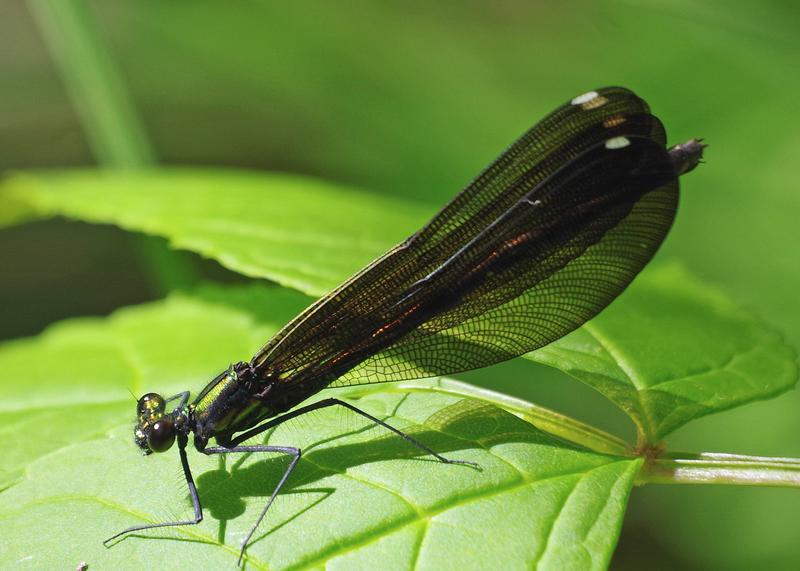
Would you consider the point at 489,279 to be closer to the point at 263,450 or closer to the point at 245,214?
the point at 263,450

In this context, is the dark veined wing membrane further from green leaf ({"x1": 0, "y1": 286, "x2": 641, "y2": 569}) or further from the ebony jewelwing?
green leaf ({"x1": 0, "y1": 286, "x2": 641, "y2": 569})

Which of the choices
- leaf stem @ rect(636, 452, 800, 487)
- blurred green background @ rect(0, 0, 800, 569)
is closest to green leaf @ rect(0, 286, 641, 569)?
leaf stem @ rect(636, 452, 800, 487)

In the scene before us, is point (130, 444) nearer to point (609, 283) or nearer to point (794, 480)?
point (609, 283)

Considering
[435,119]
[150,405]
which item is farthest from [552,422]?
[435,119]

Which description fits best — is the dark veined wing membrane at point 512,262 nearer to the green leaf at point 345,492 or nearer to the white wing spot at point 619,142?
the white wing spot at point 619,142

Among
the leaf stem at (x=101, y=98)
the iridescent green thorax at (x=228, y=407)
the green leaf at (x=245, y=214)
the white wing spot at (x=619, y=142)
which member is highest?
the leaf stem at (x=101, y=98)

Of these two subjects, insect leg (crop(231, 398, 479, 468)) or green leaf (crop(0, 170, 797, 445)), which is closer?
insect leg (crop(231, 398, 479, 468))

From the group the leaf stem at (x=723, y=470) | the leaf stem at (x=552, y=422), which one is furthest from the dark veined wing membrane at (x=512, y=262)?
the leaf stem at (x=723, y=470)
